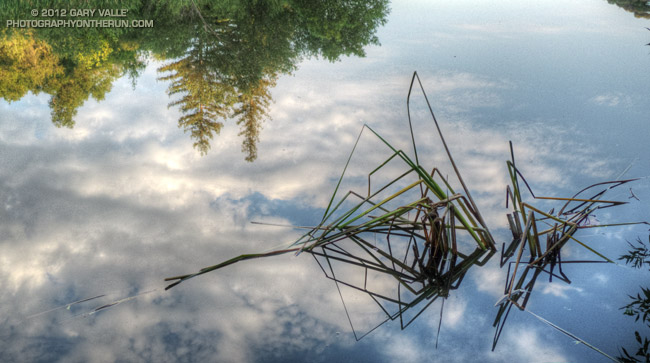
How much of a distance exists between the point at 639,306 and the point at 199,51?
318 inches

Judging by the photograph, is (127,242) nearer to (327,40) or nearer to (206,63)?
(206,63)

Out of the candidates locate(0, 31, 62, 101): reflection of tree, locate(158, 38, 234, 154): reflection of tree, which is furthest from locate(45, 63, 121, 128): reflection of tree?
locate(158, 38, 234, 154): reflection of tree

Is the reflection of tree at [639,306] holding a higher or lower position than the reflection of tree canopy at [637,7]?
lower

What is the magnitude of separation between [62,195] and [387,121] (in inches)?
142

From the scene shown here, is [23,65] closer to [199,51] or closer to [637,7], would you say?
[199,51]

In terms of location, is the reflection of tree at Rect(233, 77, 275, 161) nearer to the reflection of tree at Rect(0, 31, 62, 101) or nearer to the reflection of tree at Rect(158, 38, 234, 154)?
the reflection of tree at Rect(158, 38, 234, 154)

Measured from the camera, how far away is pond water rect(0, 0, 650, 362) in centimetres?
260

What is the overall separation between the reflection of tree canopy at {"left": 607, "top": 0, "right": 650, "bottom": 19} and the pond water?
1137 mm

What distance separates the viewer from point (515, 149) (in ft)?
16.1

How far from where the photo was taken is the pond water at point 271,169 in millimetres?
2600

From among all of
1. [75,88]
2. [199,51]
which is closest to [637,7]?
[199,51]

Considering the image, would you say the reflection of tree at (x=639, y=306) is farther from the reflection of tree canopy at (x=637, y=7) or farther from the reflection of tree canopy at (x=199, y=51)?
the reflection of tree canopy at (x=637, y=7)

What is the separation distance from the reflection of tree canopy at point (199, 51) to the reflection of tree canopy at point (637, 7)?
6033 millimetres

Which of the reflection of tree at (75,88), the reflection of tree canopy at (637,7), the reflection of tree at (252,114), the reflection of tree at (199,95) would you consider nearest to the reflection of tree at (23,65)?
the reflection of tree at (75,88)
